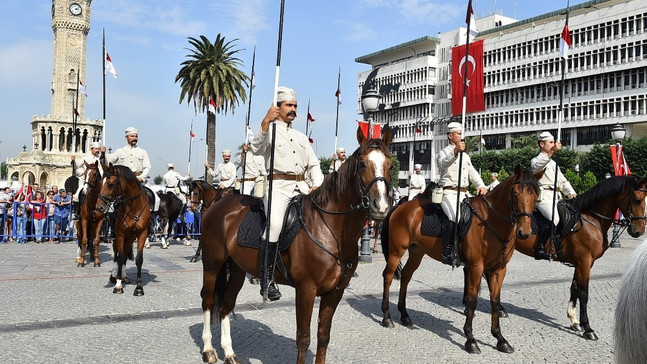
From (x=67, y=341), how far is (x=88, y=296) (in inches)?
129

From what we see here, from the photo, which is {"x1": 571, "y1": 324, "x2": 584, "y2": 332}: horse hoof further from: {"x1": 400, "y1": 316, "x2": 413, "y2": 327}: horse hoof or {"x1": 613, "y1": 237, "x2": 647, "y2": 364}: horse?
{"x1": 613, "y1": 237, "x2": 647, "y2": 364}: horse

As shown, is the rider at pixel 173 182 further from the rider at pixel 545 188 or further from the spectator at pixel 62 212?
the rider at pixel 545 188

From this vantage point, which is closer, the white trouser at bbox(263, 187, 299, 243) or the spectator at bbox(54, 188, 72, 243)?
the white trouser at bbox(263, 187, 299, 243)

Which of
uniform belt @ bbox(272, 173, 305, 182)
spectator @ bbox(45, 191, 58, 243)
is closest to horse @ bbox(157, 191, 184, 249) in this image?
spectator @ bbox(45, 191, 58, 243)

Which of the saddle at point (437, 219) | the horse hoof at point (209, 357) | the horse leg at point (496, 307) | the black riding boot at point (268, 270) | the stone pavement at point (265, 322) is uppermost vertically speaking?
the saddle at point (437, 219)

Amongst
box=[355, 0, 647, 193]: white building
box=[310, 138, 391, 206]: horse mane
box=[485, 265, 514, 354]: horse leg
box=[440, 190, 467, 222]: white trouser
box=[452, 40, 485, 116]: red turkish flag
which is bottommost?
box=[485, 265, 514, 354]: horse leg

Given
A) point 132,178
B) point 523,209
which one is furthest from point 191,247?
point 523,209

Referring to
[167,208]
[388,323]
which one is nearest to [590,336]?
[388,323]

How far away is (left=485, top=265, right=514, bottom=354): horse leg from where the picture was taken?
7578 mm

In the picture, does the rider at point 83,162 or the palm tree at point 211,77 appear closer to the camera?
the rider at point 83,162

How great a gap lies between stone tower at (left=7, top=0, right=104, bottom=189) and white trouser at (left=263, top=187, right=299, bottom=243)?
97.9m

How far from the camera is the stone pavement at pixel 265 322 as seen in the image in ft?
23.1

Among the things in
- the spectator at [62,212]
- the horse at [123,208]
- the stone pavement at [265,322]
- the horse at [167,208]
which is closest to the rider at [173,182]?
the horse at [167,208]

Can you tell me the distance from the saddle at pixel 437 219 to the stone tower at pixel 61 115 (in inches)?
3782
